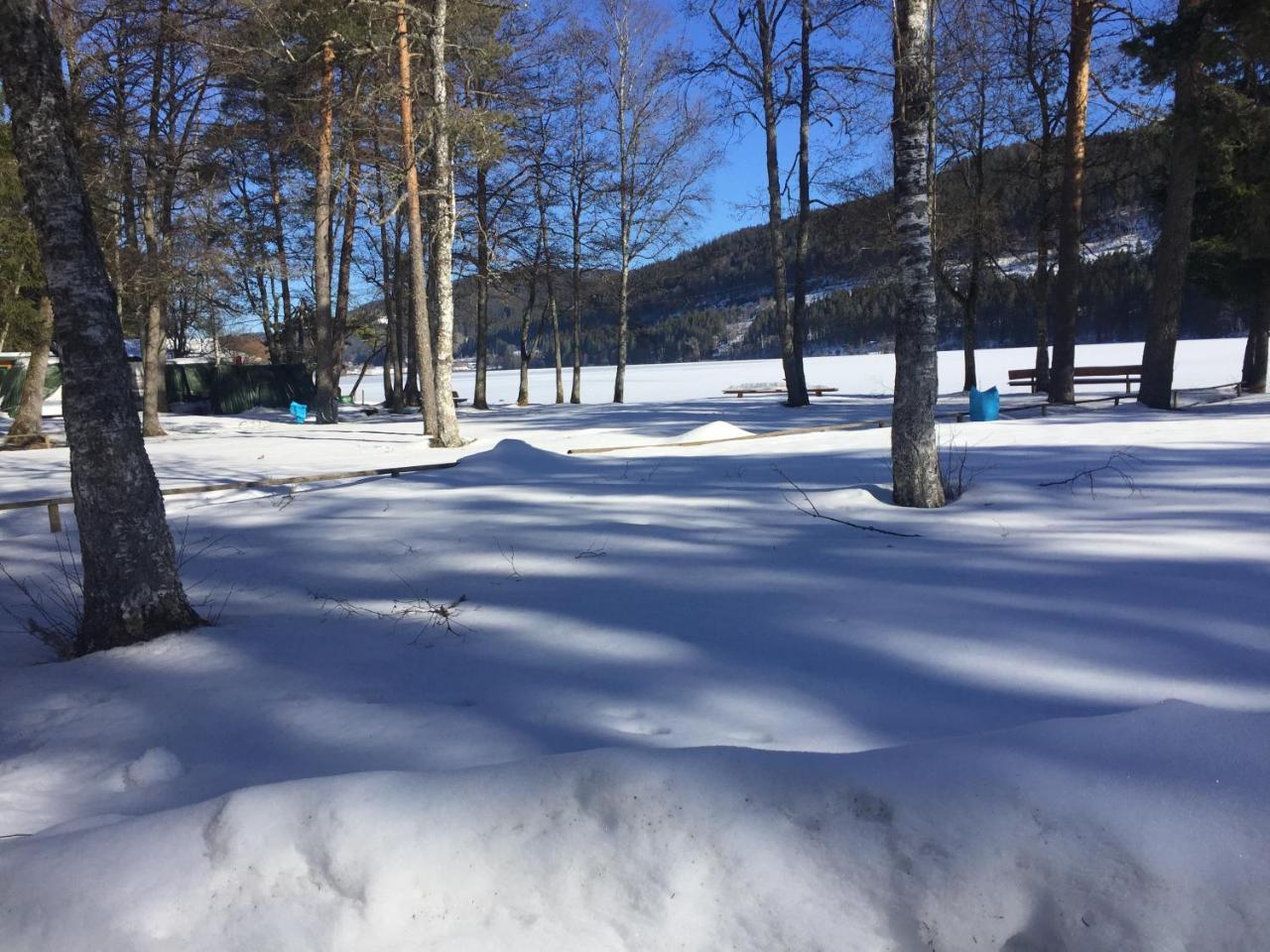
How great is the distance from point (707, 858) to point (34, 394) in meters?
18.4

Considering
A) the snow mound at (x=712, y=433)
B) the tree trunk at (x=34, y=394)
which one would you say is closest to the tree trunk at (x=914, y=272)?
the snow mound at (x=712, y=433)

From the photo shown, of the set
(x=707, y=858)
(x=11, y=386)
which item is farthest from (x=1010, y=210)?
(x=11, y=386)

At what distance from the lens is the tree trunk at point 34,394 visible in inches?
600

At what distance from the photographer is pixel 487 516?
20.8 feet

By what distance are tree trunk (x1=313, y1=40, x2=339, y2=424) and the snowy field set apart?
13.7 metres

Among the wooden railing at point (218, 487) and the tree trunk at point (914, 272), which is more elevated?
the tree trunk at point (914, 272)

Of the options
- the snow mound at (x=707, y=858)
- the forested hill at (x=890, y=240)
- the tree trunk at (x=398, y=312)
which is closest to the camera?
the snow mound at (x=707, y=858)

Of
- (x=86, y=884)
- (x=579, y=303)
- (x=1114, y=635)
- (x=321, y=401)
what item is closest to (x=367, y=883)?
(x=86, y=884)

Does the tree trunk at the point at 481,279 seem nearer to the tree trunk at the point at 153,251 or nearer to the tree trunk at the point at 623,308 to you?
the tree trunk at the point at 623,308

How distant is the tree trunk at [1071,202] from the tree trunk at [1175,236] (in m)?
1.36

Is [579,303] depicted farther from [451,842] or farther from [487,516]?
[451,842]

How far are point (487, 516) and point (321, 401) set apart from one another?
16.3 m

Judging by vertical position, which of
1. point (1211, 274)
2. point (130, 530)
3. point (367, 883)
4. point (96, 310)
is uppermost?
point (1211, 274)

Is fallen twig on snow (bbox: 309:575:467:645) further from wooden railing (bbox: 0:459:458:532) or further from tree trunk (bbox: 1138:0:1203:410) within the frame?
tree trunk (bbox: 1138:0:1203:410)
